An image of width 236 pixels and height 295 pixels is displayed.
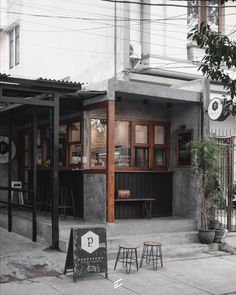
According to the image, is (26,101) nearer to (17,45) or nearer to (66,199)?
(66,199)

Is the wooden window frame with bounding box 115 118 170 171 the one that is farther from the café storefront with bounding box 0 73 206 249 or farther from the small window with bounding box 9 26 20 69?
the small window with bounding box 9 26 20 69

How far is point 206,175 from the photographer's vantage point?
449 inches

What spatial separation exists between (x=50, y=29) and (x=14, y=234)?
1231 centimetres

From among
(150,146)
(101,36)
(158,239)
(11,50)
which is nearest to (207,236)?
(158,239)

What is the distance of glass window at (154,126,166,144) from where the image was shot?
13209 mm

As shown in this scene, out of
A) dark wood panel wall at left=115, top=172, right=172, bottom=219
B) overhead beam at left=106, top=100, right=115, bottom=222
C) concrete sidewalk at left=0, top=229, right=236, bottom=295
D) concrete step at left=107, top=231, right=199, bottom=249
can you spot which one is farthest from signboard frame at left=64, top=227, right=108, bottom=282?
dark wood panel wall at left=115, top=172, right=172, bottom=219

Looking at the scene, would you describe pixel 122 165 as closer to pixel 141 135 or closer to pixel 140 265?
pixel 141 135

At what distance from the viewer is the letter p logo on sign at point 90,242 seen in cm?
829

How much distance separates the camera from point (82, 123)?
12.2 meters

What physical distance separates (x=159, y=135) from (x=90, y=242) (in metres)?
5.57

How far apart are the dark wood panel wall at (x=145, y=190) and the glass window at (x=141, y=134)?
0.90 metres

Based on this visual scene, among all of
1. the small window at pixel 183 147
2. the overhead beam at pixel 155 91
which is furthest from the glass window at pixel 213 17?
the small window at pixel 183 147

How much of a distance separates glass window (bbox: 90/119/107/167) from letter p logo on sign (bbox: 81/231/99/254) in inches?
143

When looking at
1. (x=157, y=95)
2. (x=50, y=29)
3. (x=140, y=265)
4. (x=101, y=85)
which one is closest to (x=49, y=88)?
(x=101, y=85)
